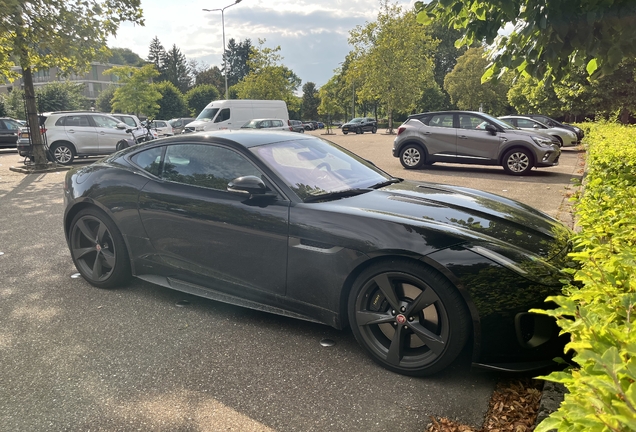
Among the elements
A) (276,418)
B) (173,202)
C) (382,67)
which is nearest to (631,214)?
(276,418)

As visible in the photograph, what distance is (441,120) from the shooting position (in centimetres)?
1312

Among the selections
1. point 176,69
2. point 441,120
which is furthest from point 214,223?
point 176,69

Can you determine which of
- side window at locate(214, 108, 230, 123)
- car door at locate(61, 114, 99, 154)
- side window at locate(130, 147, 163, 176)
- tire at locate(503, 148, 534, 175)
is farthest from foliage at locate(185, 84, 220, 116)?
side window at locate(130, 147, 163, 176)

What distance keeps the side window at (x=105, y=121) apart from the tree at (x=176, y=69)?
81037 millimetres

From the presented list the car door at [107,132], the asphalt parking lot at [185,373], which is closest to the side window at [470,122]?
the asphalt parking lot at [185,373]

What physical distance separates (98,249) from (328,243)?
8.15 feet

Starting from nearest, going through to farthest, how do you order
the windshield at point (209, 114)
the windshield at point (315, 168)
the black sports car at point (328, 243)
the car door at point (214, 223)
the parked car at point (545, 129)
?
1. the black sports car at point (328, 243)
2. the car door at point (214, 223)
3. the windshield at point (315, 168)
4. the parked car at point (545, 129)
5. the windshield at point (209, 114)

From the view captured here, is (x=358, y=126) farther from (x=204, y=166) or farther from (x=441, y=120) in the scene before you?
(x=204, y=166)

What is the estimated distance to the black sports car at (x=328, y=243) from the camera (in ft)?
8.97

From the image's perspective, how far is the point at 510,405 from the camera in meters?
2.62

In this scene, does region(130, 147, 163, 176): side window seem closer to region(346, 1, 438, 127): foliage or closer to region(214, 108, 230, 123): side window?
region(214, 108, 230, 123): side window

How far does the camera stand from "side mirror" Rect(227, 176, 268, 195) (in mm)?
3439

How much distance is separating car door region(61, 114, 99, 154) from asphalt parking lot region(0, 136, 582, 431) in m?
13.5

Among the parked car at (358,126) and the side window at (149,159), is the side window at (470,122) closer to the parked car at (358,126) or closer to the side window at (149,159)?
the side window at (149,159)
